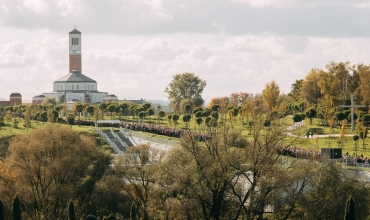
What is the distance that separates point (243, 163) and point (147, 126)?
3056cm

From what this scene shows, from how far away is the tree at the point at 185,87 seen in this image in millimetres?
107188

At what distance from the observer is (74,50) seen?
137250mm

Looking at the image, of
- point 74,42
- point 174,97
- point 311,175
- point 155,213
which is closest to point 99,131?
point 155,213

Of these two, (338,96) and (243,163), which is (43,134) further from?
(338,96)

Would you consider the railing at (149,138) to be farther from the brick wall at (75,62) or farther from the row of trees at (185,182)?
the brick wall at (75,62)

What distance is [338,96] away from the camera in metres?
71.2

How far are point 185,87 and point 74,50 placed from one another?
36.6m

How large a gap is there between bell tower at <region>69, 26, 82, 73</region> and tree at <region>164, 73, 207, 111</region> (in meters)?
34.1

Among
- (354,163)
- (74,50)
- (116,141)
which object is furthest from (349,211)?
(74,50)

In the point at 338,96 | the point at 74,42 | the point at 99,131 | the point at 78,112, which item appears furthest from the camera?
the point at 74,42

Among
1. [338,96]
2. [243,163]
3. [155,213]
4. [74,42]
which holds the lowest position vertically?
[155,213]

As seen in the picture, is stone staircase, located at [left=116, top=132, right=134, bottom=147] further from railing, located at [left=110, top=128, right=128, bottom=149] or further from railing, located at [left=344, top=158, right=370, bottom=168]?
railing, located at [left=344, top=158, right=370, bottom=168]

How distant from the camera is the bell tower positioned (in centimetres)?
13700

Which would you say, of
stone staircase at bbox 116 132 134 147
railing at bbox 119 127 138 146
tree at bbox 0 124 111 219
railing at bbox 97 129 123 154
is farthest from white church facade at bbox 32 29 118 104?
tree at bbox 0 124 111 219
